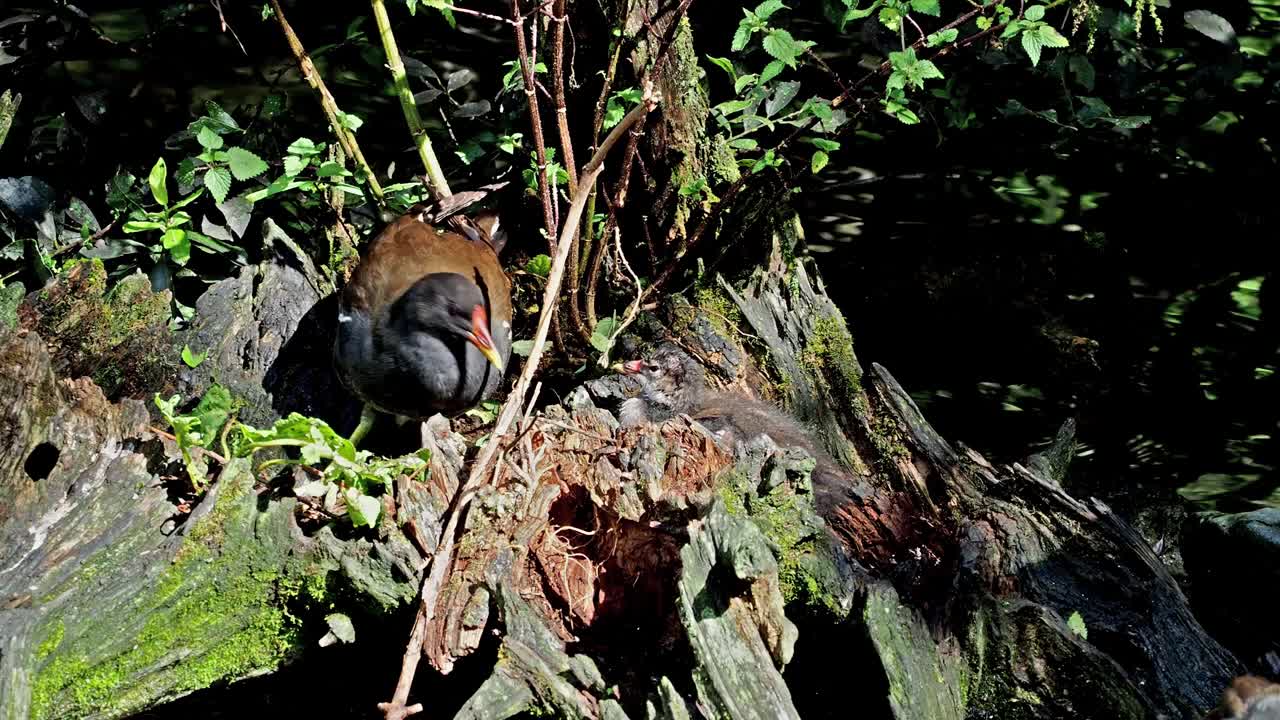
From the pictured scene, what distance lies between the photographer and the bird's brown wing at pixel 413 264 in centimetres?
349

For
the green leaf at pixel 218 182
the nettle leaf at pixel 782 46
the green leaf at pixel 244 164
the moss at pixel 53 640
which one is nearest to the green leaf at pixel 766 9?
the nettle leaf at pixel 782 46

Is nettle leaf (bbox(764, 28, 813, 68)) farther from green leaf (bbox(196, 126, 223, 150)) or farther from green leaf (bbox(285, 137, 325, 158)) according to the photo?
green leaf (bbox(196, 126, 223, 150))

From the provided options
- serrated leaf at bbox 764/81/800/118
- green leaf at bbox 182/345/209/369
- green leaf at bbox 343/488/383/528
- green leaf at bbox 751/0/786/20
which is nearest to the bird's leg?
green leaf at bbox 182/345/209/369

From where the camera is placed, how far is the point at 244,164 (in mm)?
3381

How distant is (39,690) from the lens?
2291 millimetres

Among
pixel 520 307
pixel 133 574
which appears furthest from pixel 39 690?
pixel 520 307

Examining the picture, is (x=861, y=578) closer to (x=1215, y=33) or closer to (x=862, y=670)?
(x=862, y=670)

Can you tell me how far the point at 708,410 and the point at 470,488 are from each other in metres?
0.87

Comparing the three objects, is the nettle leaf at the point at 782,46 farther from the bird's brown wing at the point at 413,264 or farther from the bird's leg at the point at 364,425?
the bird's leg at the point at 364,425

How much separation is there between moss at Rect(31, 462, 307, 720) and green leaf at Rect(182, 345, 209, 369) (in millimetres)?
742

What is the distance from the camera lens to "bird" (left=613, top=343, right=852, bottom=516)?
3092 mm

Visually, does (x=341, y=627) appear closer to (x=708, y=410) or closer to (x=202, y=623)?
(x=202, y=623)

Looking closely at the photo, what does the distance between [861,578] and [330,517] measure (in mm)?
1263

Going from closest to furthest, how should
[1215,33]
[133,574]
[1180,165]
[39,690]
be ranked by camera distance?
1. [39,690]
2. [133,574]
3. [1215,33]
4. [1180,165]
